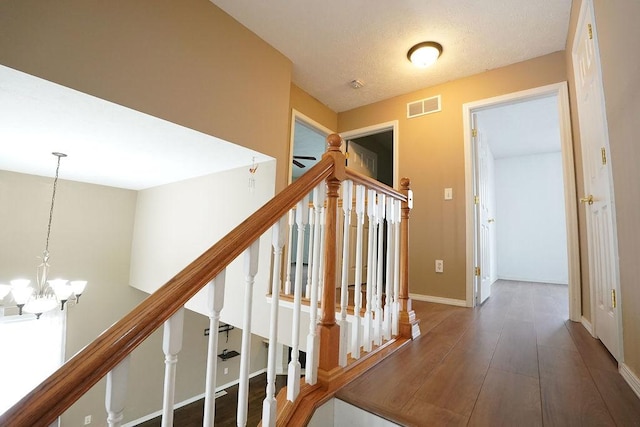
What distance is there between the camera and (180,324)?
69 centimetres

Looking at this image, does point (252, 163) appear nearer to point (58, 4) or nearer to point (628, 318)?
point (58, 4)

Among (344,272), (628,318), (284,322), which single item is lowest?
(284,322)

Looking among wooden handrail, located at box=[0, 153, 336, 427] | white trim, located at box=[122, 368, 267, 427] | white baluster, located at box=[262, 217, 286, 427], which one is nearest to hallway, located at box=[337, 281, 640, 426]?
white baluster, located at box=[262, 217, 286, 427]

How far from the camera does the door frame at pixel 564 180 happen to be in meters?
2.25

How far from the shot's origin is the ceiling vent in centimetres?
307

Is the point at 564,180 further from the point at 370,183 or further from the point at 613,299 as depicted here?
the point at 370,183

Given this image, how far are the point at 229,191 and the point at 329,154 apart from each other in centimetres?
213

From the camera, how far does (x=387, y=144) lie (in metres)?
4.93

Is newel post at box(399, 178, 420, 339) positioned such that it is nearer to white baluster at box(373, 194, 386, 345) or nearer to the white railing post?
white baluster at box(373, 194, 386, 345)

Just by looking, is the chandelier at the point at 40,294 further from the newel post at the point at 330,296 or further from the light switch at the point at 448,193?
the light switch at the point at 448,193

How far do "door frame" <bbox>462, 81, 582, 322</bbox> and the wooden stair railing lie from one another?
1.92 meters

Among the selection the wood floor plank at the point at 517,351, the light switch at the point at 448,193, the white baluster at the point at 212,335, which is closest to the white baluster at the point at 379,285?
the wood floor plank at the point at 517,351

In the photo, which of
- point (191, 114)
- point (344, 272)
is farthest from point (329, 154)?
point (191, 114)

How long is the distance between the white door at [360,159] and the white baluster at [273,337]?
2.81 meters
